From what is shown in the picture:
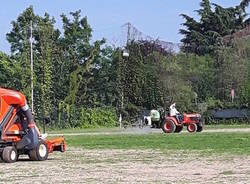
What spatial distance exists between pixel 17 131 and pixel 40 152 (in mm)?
968

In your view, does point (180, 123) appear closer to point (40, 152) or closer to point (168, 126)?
point (168, 126)

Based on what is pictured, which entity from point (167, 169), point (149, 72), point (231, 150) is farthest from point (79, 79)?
point (167, 169)

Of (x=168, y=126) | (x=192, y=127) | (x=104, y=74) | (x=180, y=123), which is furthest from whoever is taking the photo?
(x=104, y=74)

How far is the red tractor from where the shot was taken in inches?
1721

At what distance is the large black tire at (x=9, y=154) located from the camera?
21.7 meters

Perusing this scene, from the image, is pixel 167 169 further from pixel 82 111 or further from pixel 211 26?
pixel 211 26

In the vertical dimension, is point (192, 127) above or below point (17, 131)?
above

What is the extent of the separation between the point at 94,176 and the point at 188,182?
263 centimetres

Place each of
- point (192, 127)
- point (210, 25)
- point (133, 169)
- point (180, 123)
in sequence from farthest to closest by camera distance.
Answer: point (210, 25) → point (192, 127) → point (180, 123) → point (133, 169)

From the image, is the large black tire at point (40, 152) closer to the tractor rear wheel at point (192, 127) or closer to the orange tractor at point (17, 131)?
the orange tractor at point (17, 131)

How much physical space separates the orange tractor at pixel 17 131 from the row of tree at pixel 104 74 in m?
42.3

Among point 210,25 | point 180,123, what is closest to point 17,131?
point 180,123

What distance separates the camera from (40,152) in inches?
888

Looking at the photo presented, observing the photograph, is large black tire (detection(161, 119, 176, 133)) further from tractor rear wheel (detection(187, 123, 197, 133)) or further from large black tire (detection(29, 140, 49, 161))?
large black tire (detection(29, 140, 49, 161))
